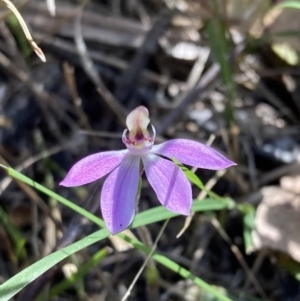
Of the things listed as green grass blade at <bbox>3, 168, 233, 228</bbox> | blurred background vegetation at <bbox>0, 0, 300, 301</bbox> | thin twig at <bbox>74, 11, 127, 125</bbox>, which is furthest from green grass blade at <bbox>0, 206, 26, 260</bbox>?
thin twig at <bbox>74, 11, 127, 125</bbox>

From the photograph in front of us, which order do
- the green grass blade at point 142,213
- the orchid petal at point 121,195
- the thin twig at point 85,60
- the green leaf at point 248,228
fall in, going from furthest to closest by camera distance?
the thin twig at point 85,60 → the green leaf at point 248,228 → the green grass blade at point 142,213 → the orchid petal at point 121,195

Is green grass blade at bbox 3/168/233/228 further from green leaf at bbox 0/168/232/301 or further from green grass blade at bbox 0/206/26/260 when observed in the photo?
green grass blade at bbox 0/206/26/260

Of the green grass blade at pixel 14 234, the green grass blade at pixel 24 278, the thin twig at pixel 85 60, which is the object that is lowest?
the green grass blade at pixel 14 234

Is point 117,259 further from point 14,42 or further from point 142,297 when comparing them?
point 14,42

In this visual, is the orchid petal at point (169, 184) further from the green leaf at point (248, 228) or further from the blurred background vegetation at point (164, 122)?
the green leaf at point (248, 228)

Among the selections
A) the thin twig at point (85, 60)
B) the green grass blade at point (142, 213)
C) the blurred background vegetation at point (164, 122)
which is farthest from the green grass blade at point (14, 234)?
the thin twig at point (85, 60)

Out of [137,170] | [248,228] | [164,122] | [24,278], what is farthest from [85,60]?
[24,278]
